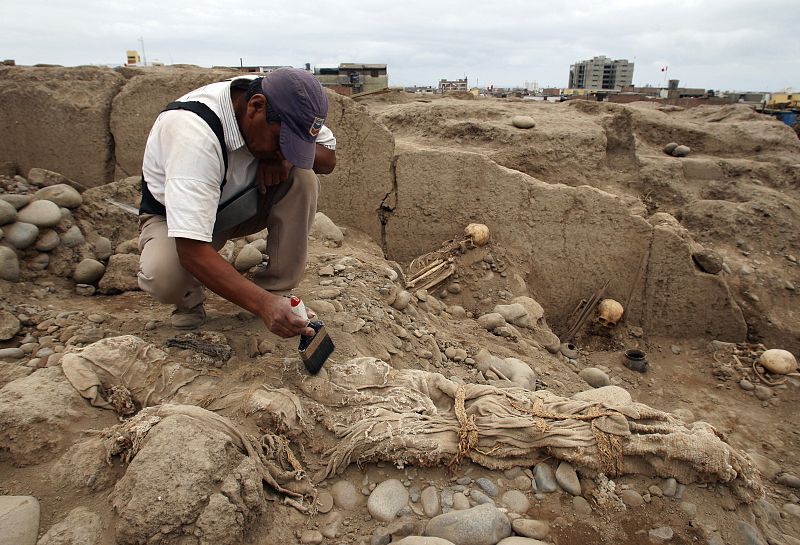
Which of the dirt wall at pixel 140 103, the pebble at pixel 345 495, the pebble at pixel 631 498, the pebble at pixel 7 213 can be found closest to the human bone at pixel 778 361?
the pebble at pixel 631 498

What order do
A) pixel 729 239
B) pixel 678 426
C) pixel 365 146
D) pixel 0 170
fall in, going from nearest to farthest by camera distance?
pixel 678 426 → pixel 0 170 → pixel 365 146 → pixel 729 239

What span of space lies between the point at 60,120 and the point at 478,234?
11.9 feet

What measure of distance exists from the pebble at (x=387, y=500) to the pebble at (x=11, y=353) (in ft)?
5.72

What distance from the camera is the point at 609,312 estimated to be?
4820 millimetres

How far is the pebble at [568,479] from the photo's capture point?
1812mm

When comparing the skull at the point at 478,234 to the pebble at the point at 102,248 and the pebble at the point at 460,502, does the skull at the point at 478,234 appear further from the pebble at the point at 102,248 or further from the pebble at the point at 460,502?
the pebble at the point at 460,502

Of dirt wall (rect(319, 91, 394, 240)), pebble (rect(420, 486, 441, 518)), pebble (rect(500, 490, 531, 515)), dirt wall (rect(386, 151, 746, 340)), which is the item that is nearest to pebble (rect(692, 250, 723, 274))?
dirt wall (rect(386, 151, 746, 340))

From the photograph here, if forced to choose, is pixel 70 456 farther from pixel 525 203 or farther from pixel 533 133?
pixel 533 133

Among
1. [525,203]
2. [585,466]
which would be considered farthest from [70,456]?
[525,203]

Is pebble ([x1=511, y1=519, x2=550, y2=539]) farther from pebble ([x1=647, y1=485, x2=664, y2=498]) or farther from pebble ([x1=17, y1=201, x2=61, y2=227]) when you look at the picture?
pebble ([x1=17, y1=201, x2=61, y2=227])

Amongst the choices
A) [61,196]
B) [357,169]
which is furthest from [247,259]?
[357,169]

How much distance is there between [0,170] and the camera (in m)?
3.88

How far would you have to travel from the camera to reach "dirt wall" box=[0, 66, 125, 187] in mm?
3871

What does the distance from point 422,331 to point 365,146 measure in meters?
2.07
